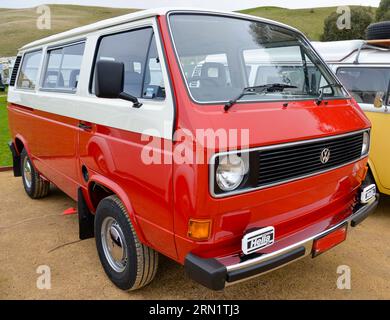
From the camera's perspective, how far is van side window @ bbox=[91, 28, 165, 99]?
2742 mm

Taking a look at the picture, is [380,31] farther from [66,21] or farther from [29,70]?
[66,21]

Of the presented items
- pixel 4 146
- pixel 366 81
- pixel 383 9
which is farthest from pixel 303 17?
pixel 366 81

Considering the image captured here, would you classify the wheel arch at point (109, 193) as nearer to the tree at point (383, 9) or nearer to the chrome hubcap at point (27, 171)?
the chrome hubcap at point (27, 171)

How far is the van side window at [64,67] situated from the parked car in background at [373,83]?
3503mm

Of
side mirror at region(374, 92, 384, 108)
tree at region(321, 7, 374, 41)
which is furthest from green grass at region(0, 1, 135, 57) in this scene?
side mirror at region(374, 92, 384, 108)

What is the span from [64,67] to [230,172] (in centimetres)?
255

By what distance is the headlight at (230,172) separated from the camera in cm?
232

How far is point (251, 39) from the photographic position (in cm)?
328

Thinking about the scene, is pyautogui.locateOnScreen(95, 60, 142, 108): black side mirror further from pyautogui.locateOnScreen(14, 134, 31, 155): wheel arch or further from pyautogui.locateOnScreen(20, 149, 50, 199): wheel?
pyautogui.locateOnScreen(20, 149, 50, 199): wheel

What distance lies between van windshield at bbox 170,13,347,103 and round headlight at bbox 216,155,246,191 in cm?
45

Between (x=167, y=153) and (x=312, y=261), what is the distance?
2.19m

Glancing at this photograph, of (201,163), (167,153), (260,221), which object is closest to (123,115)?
(167,153)

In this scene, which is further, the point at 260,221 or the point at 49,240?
the point at 49,240

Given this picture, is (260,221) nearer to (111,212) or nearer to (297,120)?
(297,120)
